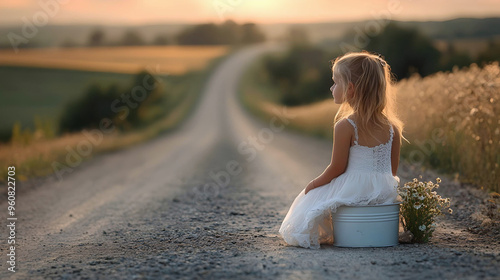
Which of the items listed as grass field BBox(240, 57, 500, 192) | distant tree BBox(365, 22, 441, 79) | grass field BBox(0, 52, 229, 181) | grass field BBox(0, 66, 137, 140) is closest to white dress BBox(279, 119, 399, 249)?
grass field BBox(240, 57, 500, 192)

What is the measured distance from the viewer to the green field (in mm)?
43981

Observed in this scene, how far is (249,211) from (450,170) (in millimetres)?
3840

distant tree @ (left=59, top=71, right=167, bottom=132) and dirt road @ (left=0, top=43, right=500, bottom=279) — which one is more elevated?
distant tree @ (left=59, top=71, right=167, bottom=132)

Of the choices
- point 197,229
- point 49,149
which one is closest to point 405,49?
point 49,149

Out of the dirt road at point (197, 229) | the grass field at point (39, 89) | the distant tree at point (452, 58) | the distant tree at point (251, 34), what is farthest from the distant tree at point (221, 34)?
the dirt road at point (197, 229)

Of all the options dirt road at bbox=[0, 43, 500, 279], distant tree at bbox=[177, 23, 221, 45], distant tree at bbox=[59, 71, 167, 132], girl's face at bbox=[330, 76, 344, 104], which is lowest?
dirt road at bbox=[0, 43, 500, 279]

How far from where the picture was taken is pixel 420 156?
1069cm

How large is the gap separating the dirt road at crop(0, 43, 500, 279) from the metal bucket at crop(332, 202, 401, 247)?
117mm

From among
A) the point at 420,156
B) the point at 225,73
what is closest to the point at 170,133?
the point at 420,156

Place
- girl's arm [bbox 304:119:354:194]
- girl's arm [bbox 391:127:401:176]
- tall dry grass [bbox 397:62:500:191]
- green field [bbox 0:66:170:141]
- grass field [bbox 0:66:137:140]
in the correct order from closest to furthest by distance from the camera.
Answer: girl's arm [bbox 304:119:354:194], girl's arm [bbox 391:127:401:176], tall dry grass [bbox 397:62:500:191], green field [bbox 0:66:170:141], grass field [bbox 0:66:137:140]

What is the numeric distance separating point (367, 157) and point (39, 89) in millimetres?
51342

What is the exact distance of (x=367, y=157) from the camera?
16.1 feet

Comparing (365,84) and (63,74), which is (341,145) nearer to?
(365,84)

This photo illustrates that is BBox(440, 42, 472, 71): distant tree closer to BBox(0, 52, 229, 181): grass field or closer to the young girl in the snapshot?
BBox(0, 52, 229, 181): grass field
